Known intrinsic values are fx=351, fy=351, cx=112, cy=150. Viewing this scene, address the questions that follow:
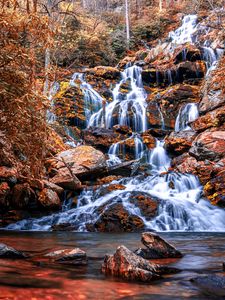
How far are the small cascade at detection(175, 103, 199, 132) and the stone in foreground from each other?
15798 millimetres

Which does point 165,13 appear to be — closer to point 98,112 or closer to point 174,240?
point 98,112

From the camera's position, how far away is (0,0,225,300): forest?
4496mm

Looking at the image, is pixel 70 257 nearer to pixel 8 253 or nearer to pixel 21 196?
pixel 8 253

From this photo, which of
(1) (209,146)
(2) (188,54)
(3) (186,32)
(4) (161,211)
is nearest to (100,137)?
(1) (209,146)

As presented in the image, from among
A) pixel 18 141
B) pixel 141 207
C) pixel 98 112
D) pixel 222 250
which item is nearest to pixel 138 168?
pixel 141 207

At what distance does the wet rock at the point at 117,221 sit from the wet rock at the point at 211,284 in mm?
6253

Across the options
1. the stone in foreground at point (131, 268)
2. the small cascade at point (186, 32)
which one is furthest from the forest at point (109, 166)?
the small cascade at point (186, 32)

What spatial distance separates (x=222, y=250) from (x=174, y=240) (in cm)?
172

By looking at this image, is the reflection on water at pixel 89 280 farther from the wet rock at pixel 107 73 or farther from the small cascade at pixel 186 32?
the small cascade at pixel 186 32

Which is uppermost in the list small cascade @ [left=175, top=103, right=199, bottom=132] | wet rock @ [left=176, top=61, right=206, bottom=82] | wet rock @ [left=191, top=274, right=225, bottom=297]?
wet rock @ [left=176, top=61, right=206, bottom=82]

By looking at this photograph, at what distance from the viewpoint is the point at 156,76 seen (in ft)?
82.6

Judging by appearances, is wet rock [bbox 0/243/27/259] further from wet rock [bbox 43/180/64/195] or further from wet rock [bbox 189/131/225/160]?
wet rock [bbox 189/131/225/160]

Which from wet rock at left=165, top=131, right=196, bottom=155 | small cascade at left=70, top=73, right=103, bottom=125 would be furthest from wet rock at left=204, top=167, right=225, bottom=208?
small cascade at left=70, top=73, right=103, bottom=125

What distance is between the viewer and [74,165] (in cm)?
1413
